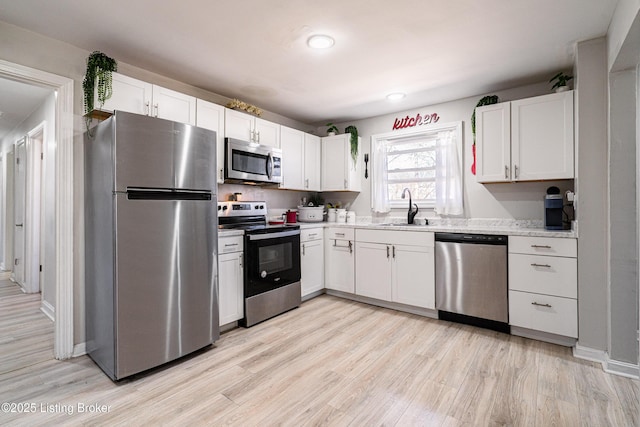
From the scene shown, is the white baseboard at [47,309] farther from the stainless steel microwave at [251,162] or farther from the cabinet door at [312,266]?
the cabinet door at [312,266]

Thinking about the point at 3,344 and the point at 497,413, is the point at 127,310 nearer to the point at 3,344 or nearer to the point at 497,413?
the point at 3,344

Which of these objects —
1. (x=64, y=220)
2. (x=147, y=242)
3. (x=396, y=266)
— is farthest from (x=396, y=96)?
(x=64, y=220)

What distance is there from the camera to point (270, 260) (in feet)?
10.6

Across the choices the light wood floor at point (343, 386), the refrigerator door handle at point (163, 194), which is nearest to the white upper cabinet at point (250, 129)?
the refrigerator door handle at point (163, 194)

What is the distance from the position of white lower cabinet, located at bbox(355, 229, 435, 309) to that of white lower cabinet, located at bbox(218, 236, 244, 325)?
1473mm

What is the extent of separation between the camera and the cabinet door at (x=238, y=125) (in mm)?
3255

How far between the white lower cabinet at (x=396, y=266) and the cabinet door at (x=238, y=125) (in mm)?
1749

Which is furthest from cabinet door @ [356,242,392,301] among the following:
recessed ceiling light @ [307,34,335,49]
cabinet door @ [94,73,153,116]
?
cabinet door @ [94,73,153,116]

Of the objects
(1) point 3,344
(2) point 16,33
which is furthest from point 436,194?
(1) point 3,344

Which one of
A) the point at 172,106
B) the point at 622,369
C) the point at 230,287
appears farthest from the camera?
the point at 230,287

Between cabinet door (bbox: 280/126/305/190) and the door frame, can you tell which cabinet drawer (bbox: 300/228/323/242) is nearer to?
cabinet door (bbox: 280/126/305/190)

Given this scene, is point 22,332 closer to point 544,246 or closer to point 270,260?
point 270,260

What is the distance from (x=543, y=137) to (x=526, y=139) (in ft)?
0.43

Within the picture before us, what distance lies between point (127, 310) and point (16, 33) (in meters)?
2.11
